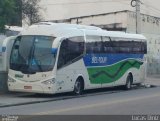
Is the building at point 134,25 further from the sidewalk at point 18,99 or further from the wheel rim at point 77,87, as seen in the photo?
the sidewalk at point 18,99

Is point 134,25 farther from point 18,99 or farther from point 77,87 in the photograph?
point 18,99

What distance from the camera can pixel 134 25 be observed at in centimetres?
5178

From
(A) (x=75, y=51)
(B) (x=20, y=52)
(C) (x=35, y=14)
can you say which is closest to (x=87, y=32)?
(A) (x=75, y=51)

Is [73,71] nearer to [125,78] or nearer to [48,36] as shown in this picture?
[48,36]

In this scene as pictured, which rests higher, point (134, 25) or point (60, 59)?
point (134, 25)

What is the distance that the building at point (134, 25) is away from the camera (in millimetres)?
51281

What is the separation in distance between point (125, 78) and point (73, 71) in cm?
684

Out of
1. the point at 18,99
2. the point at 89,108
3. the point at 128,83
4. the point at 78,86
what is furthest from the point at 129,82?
the point at 89,108

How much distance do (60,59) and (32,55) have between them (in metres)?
1.22

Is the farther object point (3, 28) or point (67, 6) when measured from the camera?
point (67, 6)

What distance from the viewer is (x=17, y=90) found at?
87.0 ft

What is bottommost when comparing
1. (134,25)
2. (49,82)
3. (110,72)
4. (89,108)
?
(89,108)

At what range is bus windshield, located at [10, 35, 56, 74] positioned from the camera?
85.6 feet

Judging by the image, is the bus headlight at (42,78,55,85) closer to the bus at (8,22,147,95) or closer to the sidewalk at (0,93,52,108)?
the bus at (8,22,147,95)
